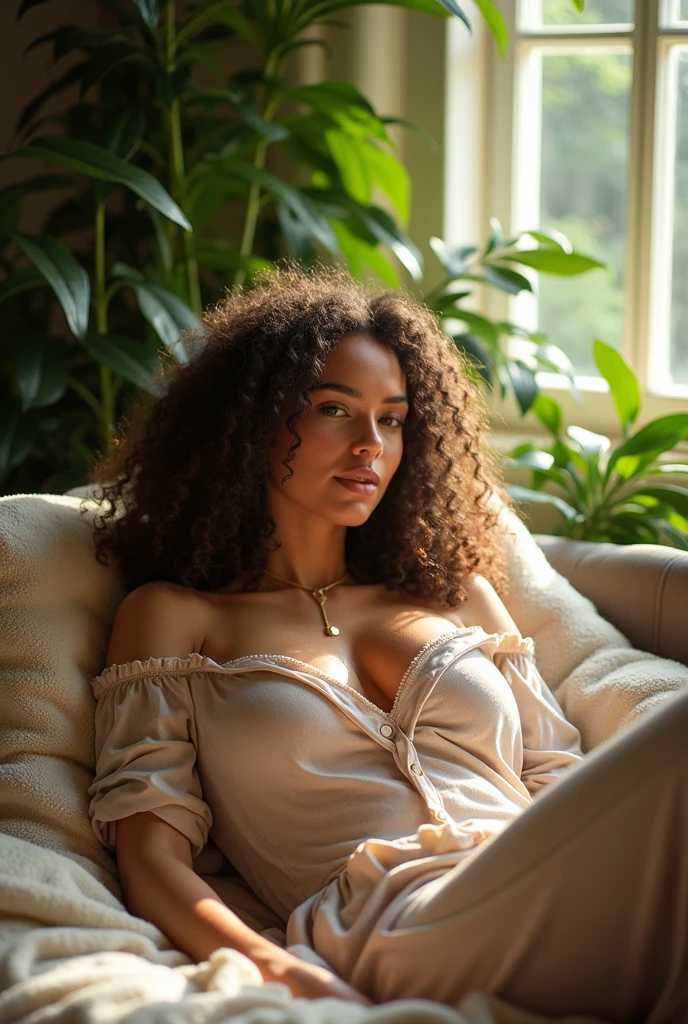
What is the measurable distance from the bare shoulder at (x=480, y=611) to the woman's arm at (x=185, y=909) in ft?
1.67

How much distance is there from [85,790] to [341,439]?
22.1 inches

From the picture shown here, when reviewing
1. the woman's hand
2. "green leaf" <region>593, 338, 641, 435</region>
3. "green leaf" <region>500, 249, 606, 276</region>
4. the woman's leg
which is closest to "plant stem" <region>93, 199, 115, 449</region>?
"green leaf" <region>500, 249, 606, 276</region>

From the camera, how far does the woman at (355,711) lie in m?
1.13

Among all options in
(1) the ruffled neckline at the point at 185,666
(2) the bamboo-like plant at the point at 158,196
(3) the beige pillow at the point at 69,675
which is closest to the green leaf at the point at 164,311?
(2) the bamboo-like plant at the point at 158,196

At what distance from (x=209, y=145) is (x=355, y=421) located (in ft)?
3.66

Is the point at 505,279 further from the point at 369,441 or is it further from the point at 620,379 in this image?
the point at 369,441

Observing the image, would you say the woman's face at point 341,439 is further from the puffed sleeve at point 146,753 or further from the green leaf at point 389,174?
the green leaf at point 389,174

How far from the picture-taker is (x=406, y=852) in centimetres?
132

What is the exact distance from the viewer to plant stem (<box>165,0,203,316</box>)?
2.12 meters

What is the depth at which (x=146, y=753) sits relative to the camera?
139 centimetres

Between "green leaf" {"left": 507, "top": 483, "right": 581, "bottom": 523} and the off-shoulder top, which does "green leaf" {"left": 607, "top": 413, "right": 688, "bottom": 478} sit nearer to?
"green leaf" {"left": 507, "top": 483, "right": 581, "bottom": 523}

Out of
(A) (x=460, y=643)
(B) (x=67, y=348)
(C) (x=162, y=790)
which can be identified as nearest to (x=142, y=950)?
(C) (x=162, y=790)

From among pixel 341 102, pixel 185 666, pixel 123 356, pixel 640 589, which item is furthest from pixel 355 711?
pixel 341 102

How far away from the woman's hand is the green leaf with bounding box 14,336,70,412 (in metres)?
1.03
